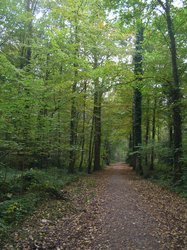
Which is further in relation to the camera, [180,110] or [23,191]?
[180,110]

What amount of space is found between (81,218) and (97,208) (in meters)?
1.11

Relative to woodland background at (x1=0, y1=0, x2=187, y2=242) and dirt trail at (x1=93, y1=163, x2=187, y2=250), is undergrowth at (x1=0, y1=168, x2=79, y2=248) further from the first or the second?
dirt trail at (x1=93, y1=163, x2=187, y2=250)

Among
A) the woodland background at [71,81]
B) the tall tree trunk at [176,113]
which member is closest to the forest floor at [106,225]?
the woodland background at [71,81]

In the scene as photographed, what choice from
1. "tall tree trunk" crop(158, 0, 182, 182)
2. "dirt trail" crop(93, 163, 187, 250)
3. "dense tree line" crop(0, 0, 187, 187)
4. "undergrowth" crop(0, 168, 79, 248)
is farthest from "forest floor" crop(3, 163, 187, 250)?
"dense tree line" crop(0, 0, 187, 187)

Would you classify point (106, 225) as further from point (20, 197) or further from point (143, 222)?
point (20, 197)

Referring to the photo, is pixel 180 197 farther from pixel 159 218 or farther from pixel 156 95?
pixel 156 95

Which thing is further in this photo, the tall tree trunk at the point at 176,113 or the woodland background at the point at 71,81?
the tall tree trunk at the point at 176,113

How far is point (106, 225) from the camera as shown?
616 centimetres

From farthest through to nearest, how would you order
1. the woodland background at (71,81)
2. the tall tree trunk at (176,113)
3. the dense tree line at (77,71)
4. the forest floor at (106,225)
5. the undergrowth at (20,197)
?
1. the tall tree trunk at (176,113)
2. the dense tree line at (77,71)
3. the woodland background at (71,81)
4. the undergrowth at (20,197)
5. the forest floor at (106,225)

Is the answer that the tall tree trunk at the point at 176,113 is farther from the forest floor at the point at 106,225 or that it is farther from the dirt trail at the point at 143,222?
the forest floor at the point at 106,225

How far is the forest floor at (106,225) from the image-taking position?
5.02 meters

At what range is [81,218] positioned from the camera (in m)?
6.76

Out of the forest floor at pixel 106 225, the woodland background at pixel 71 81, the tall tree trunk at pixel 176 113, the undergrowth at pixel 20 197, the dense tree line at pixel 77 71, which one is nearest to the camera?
the forest floor at pixel 106 225

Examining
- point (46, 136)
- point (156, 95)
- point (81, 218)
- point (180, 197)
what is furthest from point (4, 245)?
point (156, 95)
